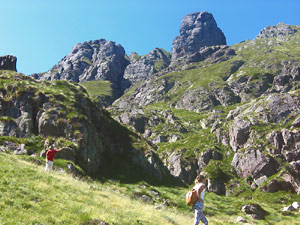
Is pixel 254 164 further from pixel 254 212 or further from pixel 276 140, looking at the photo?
pixel 254 212

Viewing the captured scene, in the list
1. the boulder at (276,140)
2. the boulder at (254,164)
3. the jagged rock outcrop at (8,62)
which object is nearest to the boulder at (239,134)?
the boulder at (254,164)

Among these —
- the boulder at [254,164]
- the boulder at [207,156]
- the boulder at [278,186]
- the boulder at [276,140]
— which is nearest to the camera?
the boulder at [278,186]

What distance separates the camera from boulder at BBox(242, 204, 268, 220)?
4759cm

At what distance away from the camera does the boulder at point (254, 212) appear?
47594 mm

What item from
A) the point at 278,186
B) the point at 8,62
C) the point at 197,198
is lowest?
the point at 278,186

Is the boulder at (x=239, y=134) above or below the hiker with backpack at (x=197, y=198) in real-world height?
above

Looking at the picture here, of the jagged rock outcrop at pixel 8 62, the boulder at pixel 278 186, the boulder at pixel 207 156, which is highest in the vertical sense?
the jagged rock outcrop at pixel 8 62

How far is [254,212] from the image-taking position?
160 ft

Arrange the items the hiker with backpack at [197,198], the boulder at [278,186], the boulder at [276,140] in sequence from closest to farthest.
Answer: the hiker with backpack at [197,198]
the boulder at [278,186]
the boulder at [276,140]

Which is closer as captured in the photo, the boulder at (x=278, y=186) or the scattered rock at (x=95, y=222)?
the scattered rock at (x=95, y=222)

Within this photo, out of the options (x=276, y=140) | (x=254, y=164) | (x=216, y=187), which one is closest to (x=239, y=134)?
(x=276, y=140)

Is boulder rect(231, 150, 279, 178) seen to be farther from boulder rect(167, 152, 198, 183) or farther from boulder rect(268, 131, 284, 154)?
boulder rect(167, 152, 198, 183)

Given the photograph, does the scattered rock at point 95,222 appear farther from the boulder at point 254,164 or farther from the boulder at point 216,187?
the boulder at point 254,164

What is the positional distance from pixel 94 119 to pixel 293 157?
237 feet
